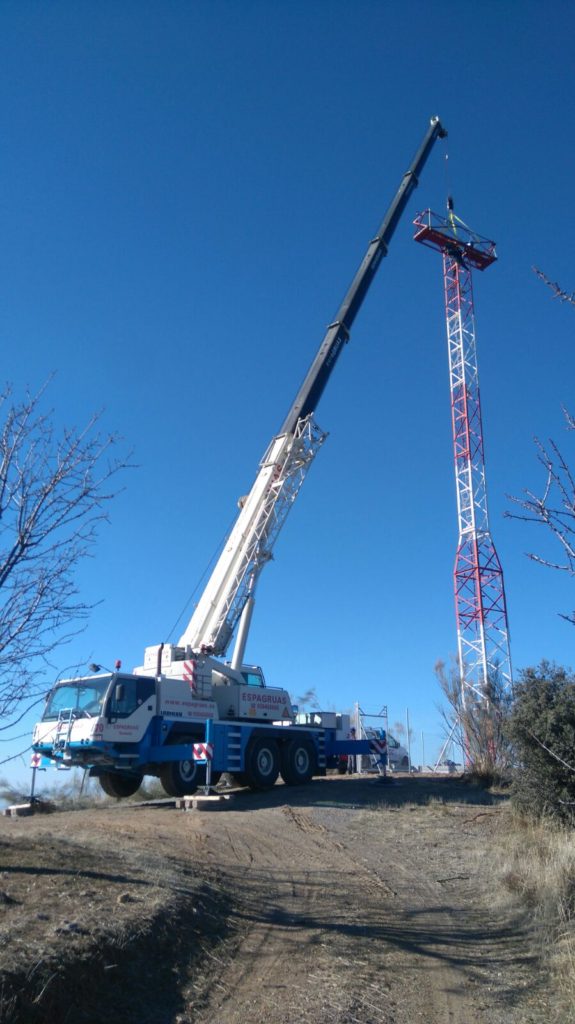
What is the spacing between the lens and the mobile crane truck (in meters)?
17.7

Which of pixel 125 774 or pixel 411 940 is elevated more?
pixel 125 774

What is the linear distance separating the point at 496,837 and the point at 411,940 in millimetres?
6391

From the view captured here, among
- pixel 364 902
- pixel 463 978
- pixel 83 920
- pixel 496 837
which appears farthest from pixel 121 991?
pixel 496 837

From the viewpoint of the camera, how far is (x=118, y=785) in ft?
66.3

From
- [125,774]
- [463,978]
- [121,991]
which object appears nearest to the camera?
[121,991]

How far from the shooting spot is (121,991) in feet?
18.6

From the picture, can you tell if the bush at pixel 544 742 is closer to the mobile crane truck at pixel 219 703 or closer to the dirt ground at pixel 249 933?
the dirt ground at pixel 249 933

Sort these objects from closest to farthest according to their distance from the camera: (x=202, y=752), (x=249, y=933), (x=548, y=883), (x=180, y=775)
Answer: (x=249, y=933) < (x=548, y=883) < (x=202, y=752) < (x=180, y=775)

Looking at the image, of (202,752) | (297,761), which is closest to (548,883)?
(202,752)

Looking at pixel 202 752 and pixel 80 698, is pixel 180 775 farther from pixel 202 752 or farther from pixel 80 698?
pixel 80 698

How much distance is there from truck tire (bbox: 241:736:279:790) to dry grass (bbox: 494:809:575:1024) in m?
7.71

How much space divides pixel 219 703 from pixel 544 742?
9460mm

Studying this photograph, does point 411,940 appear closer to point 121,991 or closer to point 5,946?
point 121,991

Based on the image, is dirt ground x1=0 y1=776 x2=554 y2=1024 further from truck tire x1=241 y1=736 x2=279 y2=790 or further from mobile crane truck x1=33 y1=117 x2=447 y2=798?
truck tire x1=241 y1=736 x2=279 y2=790
